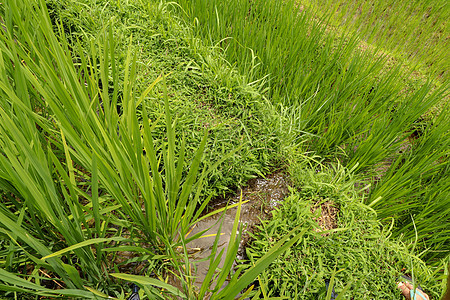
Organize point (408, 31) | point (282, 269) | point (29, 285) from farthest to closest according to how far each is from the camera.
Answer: point (408, 31) < point (282, 269) < point (29, 285)

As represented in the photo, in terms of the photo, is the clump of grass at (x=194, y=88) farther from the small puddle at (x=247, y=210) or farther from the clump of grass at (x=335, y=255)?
the clump of grass at (x=335, y=255)

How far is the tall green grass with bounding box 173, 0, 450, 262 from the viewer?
1450 mm

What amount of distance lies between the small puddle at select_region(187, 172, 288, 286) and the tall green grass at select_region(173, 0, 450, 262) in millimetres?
385

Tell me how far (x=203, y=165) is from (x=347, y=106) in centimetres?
108

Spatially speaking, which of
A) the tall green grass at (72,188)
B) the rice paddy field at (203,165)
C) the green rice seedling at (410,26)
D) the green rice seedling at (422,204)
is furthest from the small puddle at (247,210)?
the green rice seedling at (410,26)

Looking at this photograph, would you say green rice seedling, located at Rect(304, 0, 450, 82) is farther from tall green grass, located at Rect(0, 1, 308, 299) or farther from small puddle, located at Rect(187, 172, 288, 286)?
tall green grass, located at Rect(0, 1, 308, 299)

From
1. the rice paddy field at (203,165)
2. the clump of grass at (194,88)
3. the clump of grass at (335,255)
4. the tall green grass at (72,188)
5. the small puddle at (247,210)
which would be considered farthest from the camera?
the clump of grass at (194,88)

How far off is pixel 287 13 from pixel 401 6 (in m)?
1.59

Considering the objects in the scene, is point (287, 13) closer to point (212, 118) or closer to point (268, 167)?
point (212, 118)

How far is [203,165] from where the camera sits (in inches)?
A: 52.9

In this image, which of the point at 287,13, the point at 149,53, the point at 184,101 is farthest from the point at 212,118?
the point at 287,13

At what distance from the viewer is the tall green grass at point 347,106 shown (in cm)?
145

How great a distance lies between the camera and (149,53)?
1699 millimetres

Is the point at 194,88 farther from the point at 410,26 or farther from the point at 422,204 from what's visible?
the point at 410,26
